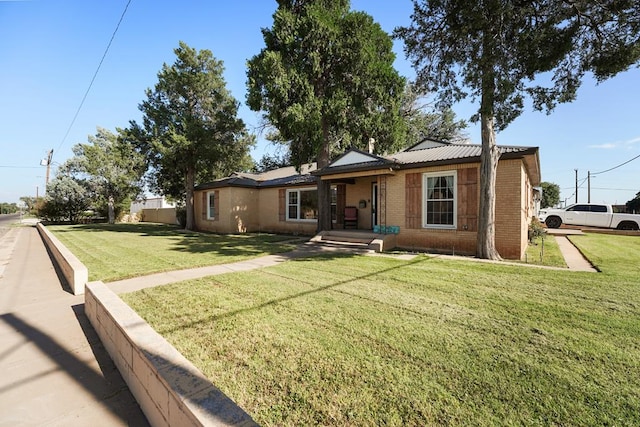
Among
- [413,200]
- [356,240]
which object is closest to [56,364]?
[356,240]

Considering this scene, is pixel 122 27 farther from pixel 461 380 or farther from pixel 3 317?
pixel 461 380

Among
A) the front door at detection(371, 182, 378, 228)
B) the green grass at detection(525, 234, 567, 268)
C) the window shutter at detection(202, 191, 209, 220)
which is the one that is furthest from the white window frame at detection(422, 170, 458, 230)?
the window shutter at detection(202, 191, 209, 220)

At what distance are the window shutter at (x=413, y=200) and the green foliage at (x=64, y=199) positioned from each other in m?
29.1

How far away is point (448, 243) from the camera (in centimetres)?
961

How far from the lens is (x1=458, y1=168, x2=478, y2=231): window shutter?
9.07m

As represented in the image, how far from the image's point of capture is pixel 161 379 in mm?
2121

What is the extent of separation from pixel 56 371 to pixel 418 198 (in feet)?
32.3

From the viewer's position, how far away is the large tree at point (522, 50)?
7035mm

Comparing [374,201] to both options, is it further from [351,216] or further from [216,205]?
[216,205]

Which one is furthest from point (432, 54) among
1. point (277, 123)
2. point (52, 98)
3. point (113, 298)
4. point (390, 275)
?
point (52, 98)

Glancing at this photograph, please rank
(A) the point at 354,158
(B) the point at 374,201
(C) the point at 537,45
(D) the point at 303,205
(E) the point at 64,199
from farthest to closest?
(E) the point at 64,199, (D) the point at 303,205, (B) the point at 374,201, (A) the point at 354,158, (C) the point at 537,45

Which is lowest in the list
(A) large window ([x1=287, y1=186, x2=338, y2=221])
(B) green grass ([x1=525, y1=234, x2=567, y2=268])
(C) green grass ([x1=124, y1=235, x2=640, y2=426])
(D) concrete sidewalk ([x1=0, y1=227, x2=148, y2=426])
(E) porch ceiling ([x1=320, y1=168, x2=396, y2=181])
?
(D) concrete sidewalk ([x1=0, y1=227, x2=148, y2=426])

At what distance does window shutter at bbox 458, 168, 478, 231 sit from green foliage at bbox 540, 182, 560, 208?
44.9 metres

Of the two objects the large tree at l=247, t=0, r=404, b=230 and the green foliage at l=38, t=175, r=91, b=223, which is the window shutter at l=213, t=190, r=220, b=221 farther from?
the green foliage at l=38, t=175, r=91, b=223
